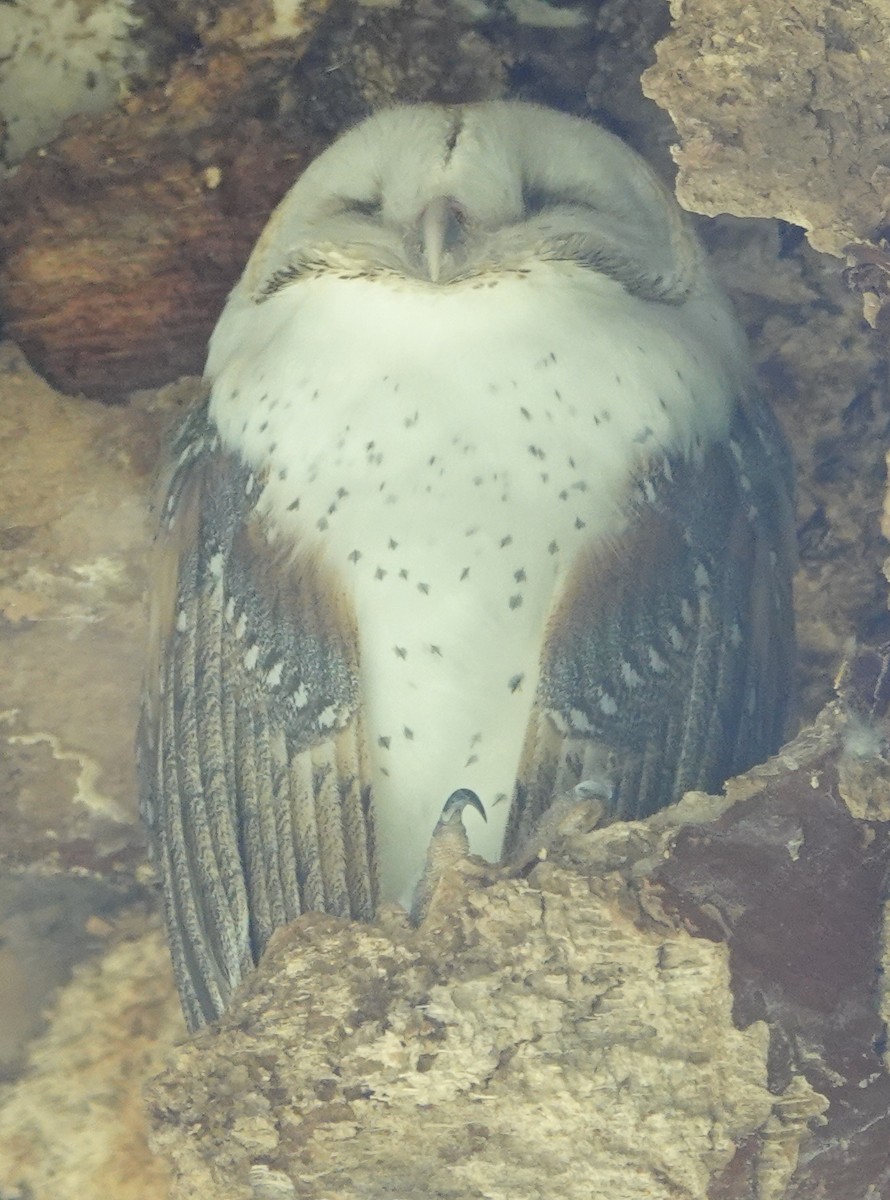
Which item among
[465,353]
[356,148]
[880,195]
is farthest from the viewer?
[356,148]

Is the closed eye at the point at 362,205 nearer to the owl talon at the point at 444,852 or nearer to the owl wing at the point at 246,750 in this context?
the owl wing at the point at 246,750

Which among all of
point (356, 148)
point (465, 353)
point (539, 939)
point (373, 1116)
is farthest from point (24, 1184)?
point (356, 148)

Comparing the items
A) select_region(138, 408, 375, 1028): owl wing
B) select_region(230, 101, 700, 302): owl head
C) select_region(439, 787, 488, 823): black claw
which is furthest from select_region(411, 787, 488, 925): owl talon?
select_region(230, 101, 700, 302): owl head

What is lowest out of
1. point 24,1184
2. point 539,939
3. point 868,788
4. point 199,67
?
point 24,1184

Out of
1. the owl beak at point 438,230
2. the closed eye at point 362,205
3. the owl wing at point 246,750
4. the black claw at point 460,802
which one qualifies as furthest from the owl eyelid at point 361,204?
the black claw at point 460,802

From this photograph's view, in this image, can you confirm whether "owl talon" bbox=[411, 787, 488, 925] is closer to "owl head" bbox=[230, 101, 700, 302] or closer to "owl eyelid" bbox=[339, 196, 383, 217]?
"owl head" bbox=[230, 101, 700, 302]

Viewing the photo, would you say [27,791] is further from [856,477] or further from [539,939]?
[856,477]

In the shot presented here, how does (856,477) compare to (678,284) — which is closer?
(678,284)
